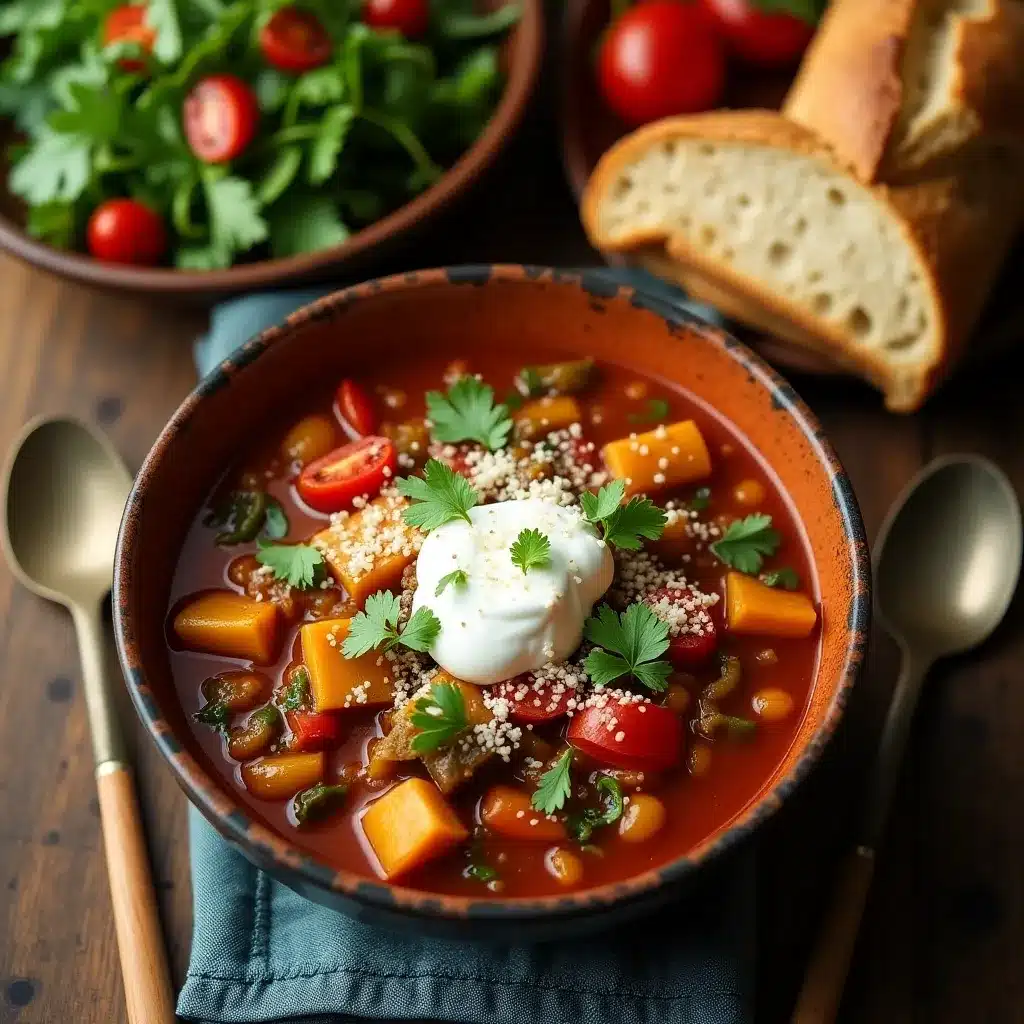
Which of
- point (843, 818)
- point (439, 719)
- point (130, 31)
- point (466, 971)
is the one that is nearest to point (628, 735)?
point (439, 719)

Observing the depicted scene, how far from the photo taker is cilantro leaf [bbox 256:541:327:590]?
270 centimetres

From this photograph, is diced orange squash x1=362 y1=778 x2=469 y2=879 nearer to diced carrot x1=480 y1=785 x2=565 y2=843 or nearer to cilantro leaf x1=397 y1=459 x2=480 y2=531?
diced carrot x1=480 y1=785 x2=565 y2=843

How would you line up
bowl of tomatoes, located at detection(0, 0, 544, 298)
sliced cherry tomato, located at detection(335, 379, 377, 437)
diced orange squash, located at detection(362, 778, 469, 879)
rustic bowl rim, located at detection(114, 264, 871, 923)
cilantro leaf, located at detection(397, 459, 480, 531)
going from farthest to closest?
bowl of tomatoes, located at detection(0, 0, 544, 298) → sliced cherry tomato, located at detection(335, 379, 377, 437) → cilantro leaf, located at detection(397, 459, 480, 531) → diced orange squash, located at detection(362, 778, 469, 879) → rustic bowl rim, located at detection(114, 264, 871, 923)

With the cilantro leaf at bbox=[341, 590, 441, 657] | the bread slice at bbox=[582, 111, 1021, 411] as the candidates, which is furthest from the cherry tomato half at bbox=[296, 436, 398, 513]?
the bread slice at bbox=[582, 111, 1021, 411]

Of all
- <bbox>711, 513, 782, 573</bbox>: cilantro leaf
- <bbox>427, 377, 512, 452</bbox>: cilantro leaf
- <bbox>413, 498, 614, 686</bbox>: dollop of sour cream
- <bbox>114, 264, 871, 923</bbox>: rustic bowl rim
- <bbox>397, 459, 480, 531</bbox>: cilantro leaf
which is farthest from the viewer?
<bbox>427, 377, 512, 452</bbox>: cilantro leaf

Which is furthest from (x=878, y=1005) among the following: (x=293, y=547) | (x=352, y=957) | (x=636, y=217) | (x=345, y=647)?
(x=636, y=217)

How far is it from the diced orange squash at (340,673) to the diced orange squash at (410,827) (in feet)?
0.64

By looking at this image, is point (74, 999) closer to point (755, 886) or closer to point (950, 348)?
point (755, 886)

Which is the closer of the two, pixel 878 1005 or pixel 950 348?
pixel 878 1005

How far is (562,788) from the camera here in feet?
8.04

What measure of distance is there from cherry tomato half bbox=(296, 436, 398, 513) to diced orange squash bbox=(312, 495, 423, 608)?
0.25 ft

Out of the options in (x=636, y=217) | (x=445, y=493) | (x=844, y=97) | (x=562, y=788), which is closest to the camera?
(x=562, y=788)

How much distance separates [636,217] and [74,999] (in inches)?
95.5

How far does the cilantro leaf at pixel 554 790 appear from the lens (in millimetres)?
2447
